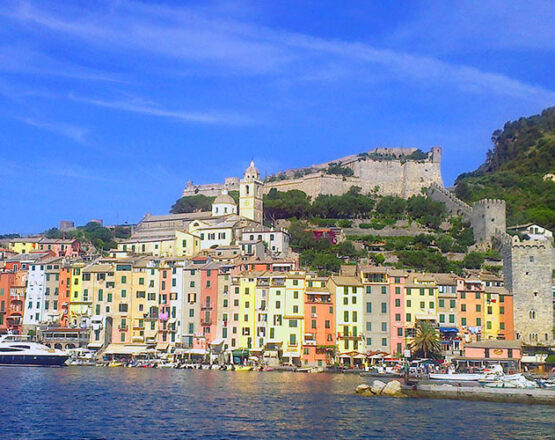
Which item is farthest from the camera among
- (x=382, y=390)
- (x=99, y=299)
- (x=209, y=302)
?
(x=99, y=299)

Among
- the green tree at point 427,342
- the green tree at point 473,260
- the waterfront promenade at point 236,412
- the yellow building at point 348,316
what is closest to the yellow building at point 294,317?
the yellow building at point 348,316

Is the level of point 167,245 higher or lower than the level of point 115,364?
higher

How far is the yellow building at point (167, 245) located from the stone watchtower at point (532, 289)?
36346mm

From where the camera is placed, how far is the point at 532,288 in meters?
70.0

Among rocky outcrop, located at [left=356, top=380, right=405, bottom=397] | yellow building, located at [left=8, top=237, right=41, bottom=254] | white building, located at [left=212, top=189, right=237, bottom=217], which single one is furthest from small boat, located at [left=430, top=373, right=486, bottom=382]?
yellow building, located at [left=8, top=237, right=41, bottom=254]

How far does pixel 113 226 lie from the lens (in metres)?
134

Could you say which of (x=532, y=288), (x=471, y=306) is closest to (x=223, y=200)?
(x=471, y=306)

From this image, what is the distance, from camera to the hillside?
10245cm

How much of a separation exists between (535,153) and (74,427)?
345ft

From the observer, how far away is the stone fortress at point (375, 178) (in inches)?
4727

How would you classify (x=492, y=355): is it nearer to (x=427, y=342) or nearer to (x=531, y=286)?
(x=427, y=342)

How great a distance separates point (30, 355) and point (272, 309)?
20.3m

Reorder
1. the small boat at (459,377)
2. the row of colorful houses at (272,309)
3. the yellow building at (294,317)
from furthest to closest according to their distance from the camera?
the row of colorful houses at (272,309) → the yellow building at (294,317) → the small boat at (459,377)

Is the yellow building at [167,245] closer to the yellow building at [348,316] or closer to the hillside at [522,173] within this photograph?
the yellow building at [348,316]
